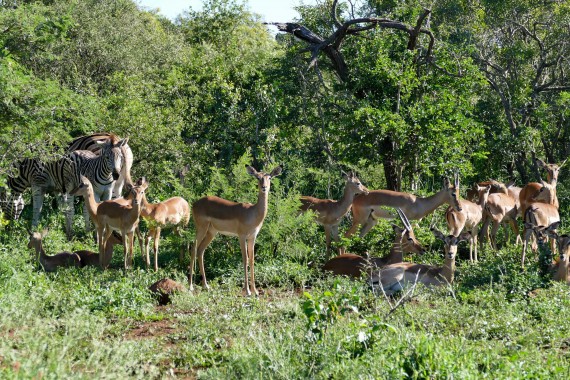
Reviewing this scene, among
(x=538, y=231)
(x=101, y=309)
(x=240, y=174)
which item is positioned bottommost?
(x=101, y=309)

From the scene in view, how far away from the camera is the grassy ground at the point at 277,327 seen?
5836mm

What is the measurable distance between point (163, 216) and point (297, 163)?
3.52 meters

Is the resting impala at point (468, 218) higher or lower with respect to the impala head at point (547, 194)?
lower

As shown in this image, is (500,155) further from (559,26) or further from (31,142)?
(31,142)

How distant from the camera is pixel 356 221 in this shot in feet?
40.6

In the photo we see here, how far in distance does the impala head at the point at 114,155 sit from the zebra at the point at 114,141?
6 centimetres

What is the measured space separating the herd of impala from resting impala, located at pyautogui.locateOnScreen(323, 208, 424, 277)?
13 millimetres

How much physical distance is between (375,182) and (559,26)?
4.94 meters

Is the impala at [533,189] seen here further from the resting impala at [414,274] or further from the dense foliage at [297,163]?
the resting impala at [414,274]

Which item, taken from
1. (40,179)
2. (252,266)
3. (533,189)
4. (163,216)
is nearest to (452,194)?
(533,189)

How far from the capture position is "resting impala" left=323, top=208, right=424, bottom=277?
9.87 metres

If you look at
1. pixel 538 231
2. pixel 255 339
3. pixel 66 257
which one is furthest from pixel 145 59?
pixel 255 339

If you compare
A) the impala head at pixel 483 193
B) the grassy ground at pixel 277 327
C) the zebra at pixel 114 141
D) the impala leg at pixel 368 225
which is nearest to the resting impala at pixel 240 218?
the grassy ground at pixel 277 327

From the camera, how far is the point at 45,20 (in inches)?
489
